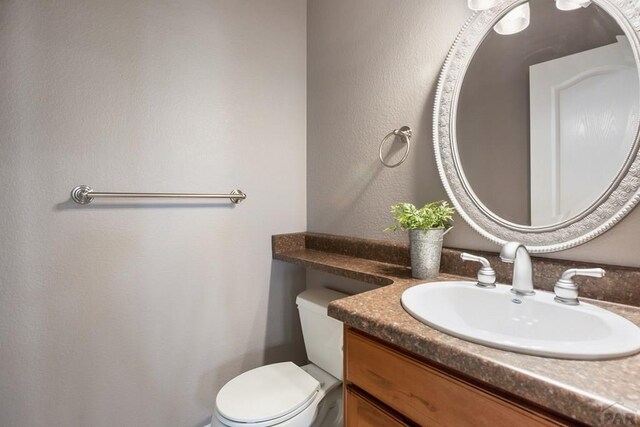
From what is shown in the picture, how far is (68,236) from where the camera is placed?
1089 mm

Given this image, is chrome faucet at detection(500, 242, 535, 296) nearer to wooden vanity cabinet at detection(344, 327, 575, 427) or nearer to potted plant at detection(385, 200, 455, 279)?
potted plant at detection(385, 200, 455, 279)

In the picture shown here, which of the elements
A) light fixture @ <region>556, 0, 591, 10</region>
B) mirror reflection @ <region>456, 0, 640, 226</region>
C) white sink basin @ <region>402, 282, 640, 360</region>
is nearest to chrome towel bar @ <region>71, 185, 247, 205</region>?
white sink basin @ <region>402, 282, 640, 360</region>

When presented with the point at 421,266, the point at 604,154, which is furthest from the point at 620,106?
the point at 421,266

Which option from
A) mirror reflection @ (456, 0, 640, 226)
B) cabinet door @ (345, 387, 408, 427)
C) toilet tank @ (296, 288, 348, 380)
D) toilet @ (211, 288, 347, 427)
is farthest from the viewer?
toilet tank @ (296, 288, 348, 380)

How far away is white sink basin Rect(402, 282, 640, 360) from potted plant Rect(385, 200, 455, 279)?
9 cm

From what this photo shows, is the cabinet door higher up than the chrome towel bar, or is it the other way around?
the chrome towel bar

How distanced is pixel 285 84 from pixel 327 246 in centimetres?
92

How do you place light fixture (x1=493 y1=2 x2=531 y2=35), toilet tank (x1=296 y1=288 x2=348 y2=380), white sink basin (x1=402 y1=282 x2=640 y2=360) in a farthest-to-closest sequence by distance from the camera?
toilet tank (x1=296 y1=288 x2=348 y2=380)
light fixture (x1=493 y1=2 x2=531 y2=35)
white sink basin (x1=402 y1=282 x2=640 y2=360)

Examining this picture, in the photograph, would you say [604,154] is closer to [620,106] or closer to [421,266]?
[620,106]

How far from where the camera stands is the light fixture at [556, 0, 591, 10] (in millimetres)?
829

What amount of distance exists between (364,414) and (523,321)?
1.58 ft

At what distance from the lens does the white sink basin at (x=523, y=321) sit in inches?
20.6

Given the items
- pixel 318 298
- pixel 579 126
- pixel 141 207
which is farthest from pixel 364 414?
pixel 141 207

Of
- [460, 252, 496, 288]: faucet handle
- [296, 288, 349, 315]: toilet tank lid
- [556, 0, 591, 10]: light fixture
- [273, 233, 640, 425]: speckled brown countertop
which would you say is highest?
[556, 0, 591, 10]: light fixture
